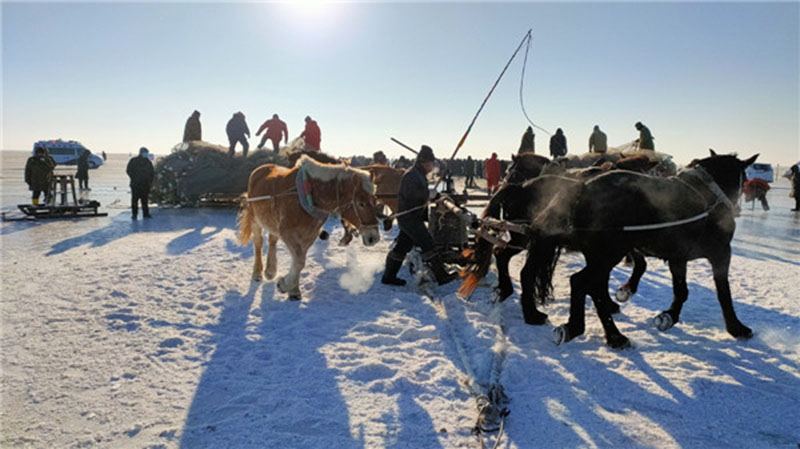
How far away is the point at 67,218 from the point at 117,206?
3127 mm

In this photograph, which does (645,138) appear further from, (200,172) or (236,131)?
(200,172)

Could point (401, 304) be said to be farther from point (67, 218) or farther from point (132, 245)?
point (67, 218)

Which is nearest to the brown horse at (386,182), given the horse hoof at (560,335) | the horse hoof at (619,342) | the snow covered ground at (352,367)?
the snow covered ground at (352,367)

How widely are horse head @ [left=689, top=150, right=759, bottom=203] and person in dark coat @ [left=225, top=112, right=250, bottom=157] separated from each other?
12.9m

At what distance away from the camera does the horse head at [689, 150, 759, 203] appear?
4570mm

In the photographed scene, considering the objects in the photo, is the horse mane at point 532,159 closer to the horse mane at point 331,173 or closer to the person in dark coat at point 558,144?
the horse mane at point 331,173

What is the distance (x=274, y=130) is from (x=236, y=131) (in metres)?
1.18

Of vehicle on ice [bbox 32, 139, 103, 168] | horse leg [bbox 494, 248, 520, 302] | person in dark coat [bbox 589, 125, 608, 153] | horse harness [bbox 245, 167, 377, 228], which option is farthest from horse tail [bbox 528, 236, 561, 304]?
vehicle on ice [bbox 32, 139, 103, 168]

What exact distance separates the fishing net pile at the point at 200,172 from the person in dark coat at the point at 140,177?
153 centimetres

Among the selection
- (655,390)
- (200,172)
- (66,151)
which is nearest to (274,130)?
(200,172)

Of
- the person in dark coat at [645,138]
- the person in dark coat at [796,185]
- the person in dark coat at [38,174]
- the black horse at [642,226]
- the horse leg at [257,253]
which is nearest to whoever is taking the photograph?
the black horse at [642,226]

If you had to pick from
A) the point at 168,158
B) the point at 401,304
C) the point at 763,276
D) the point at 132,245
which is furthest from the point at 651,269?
the point at 168,158

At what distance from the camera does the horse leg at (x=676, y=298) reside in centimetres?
441

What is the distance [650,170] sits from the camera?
5777mm
